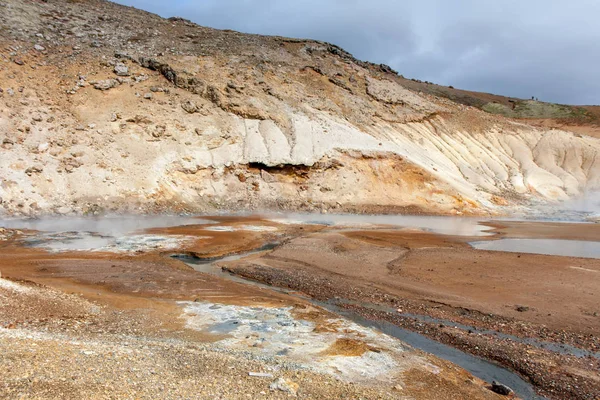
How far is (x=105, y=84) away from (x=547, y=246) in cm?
2783

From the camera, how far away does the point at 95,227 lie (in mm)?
20531

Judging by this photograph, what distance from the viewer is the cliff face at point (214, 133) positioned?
2653 cm

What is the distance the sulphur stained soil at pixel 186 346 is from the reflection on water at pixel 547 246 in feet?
36.4

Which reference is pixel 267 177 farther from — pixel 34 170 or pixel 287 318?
pixel 287 318

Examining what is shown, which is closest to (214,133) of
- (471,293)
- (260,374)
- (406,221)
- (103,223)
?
(103,223)

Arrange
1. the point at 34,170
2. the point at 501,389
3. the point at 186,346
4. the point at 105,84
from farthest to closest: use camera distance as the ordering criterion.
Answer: the point at 105,84, the point at 34,170, the point at 186,346, the point at 501,389

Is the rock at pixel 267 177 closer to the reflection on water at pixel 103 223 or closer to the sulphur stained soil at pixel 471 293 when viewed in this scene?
the reflection on water at pixel 103 223

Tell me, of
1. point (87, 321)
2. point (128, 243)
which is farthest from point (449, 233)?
point (87, 321)

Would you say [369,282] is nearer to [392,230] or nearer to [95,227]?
[392,230]

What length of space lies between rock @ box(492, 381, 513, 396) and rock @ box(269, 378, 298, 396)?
9.95 ft

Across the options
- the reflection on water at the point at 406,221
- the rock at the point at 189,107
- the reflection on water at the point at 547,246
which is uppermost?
the rock at the point at 189,107

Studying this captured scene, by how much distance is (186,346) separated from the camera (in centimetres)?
713

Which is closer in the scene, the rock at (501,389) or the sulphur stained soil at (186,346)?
the sulphur stained soil at (186,346)

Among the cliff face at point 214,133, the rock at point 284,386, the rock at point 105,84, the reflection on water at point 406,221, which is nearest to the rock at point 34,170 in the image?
the cliff face at point 214,133
